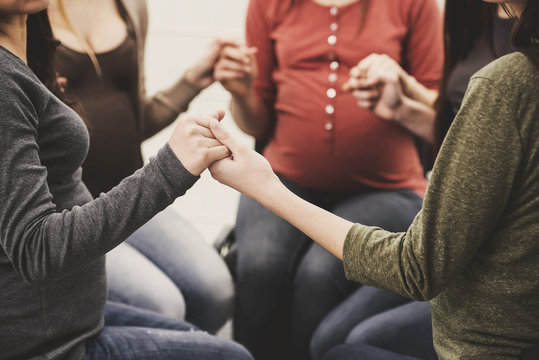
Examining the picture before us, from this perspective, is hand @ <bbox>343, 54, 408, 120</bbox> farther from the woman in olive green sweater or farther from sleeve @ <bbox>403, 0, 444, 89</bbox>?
the woman in olive green sweater

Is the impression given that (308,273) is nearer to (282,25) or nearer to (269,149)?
(269,149)

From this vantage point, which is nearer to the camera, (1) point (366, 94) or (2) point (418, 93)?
(1) point (366, 94)

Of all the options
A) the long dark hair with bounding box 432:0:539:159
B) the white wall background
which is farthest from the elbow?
the white wall background

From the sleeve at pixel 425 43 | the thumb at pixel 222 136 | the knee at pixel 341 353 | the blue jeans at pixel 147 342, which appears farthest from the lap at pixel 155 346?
the sleeve at pixel 425 43

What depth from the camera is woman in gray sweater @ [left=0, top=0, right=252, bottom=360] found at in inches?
30.3

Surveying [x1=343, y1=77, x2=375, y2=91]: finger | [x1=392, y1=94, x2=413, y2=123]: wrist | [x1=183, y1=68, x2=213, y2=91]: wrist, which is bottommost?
[x1=183, y1=68, x2=213, y2=91]: wrist

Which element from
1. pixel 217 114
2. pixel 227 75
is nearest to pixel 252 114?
pixel 227 75

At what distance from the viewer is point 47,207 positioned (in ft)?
2.60

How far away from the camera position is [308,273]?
1.38 metres

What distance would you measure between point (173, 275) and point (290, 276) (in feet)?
0.98

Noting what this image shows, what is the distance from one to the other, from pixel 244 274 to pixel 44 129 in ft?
2.38

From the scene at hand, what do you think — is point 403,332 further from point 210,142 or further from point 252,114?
point 252,114

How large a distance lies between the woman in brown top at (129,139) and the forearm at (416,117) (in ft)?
1.68

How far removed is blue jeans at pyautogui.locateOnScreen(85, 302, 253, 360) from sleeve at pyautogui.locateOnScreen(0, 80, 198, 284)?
0.18 metres
